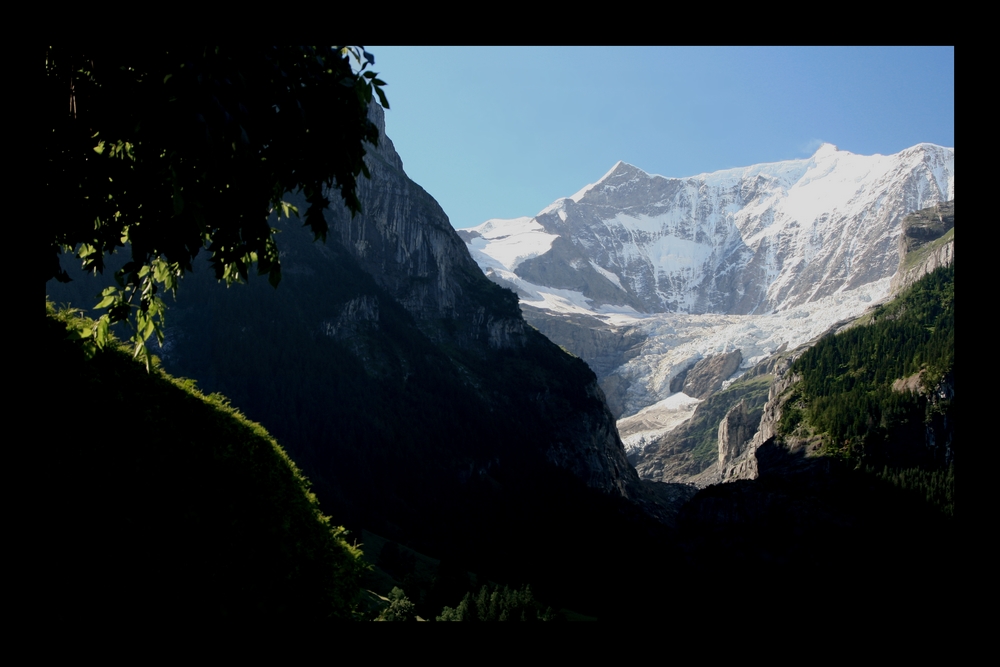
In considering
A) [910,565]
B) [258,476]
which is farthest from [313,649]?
[258,476]

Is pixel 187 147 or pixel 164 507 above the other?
pixel 187 147

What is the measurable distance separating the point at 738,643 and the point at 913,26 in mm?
2448

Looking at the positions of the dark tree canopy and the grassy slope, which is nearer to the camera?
the dark tree canopy

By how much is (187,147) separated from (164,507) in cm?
→ 375

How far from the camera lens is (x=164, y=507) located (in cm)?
608

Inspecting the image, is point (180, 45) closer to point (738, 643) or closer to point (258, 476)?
point (738, 643)

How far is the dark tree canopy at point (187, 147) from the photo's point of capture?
362cm

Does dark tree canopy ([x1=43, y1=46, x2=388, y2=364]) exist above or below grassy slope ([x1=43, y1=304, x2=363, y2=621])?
above

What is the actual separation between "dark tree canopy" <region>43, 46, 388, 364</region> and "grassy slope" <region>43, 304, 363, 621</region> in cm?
118

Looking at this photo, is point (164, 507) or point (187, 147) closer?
point (187, 147)

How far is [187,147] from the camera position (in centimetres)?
365

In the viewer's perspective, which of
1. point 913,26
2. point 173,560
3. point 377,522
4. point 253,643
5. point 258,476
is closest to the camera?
point 253,643

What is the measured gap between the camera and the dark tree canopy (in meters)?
3.62

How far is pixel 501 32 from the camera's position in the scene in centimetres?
275
